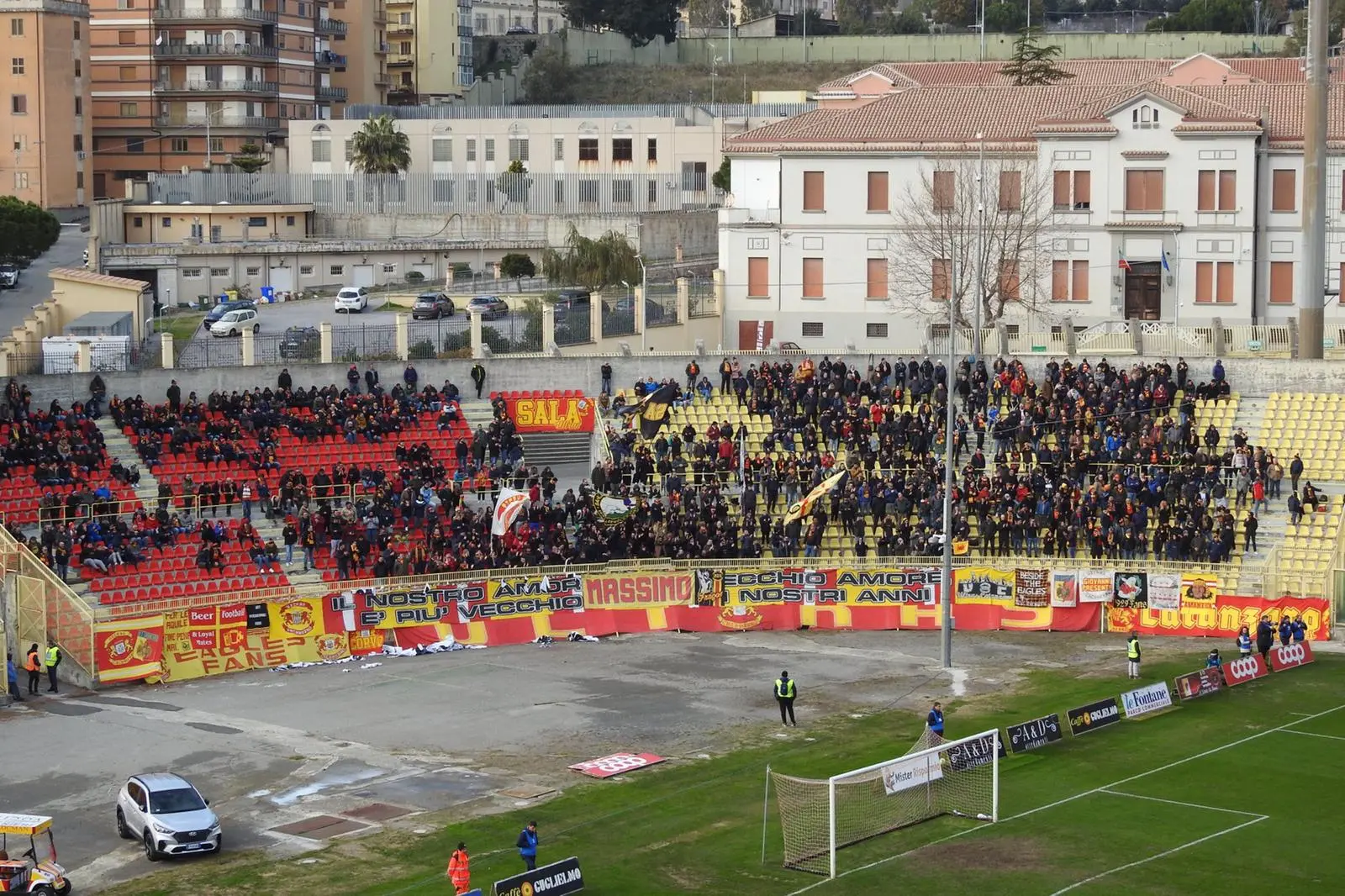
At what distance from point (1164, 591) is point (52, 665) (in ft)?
98.6

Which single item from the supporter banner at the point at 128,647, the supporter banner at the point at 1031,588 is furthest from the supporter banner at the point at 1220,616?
the supporter banner at the point at 128,647

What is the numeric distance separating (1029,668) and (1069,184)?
3158 centimetres

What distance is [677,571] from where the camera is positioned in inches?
2186

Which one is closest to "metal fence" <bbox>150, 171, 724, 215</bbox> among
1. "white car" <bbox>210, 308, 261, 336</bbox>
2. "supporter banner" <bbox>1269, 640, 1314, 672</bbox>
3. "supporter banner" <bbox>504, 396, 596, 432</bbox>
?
"white car" <bbox>210, 308, 261, 336</bbox>

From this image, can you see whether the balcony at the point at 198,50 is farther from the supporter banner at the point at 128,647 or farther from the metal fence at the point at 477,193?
the supporter banner at the point at 128,647

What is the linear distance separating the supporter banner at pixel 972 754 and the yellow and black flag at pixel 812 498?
18659mm

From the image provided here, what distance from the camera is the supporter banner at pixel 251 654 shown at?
49.7m

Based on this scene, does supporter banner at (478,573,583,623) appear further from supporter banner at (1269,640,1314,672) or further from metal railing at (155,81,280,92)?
metal railing at (155,81,280,92)

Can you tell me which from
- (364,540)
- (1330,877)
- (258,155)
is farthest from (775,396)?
(258,155)

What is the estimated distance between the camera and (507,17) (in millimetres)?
176375

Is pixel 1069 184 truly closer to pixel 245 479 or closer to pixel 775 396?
pixel 775 396

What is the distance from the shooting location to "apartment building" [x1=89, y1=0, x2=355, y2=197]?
118 m

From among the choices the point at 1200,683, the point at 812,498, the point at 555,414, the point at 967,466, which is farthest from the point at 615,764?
the point at 555,414

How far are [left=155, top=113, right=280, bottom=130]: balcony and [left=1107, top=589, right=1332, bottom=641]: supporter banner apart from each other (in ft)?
265
